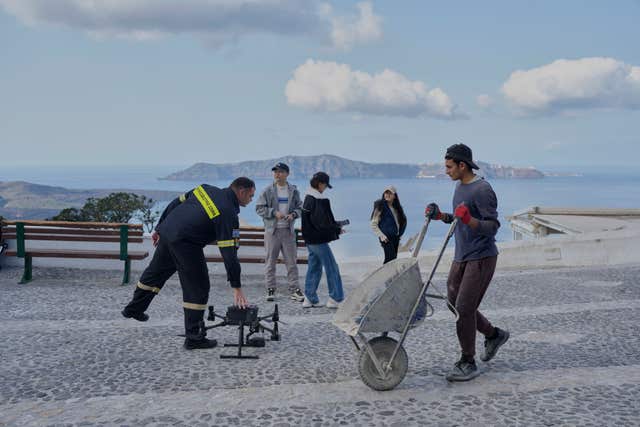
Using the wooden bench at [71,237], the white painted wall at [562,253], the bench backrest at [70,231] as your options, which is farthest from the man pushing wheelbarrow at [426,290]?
the white painted wall at [562,253]

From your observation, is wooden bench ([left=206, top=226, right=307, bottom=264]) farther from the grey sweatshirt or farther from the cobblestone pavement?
the grey sweatshirt

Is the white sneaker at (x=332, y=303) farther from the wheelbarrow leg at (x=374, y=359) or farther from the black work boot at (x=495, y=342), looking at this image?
the wheelbarrow leg at (x=374, y=359)

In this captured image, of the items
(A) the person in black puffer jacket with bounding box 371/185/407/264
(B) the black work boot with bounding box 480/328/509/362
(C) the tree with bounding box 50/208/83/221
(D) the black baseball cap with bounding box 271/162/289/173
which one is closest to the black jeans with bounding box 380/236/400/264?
(A) the person in black puffer jacket with bounding box 371/185/407/264

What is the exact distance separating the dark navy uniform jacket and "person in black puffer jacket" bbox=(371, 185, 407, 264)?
334 cm

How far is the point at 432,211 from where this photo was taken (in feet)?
14.6

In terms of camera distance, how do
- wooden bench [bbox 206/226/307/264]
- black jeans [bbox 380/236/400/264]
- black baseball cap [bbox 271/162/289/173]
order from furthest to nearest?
wooden bench [bbox 206/226/307/264] → black jeans [bbox 380/236/400/264] → black baseball cap [bbox 271/162/289/173]

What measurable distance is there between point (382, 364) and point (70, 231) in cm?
751

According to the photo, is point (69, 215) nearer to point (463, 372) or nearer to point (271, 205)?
point (271, 205)

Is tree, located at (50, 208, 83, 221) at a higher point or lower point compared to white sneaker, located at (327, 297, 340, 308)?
higher

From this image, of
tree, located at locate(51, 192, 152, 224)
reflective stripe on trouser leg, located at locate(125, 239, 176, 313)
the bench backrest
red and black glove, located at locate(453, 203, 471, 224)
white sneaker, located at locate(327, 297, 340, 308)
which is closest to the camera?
red and black glove, located at locate(453, 203, 471, 224)

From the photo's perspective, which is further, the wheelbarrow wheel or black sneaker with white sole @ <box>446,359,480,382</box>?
black sneaker with white sole @ <box>446,359,480,382</box>

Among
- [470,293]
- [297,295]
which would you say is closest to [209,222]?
[470,293]

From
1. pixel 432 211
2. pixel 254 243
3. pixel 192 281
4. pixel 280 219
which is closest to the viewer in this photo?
pixel 432 211

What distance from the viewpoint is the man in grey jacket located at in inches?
329
